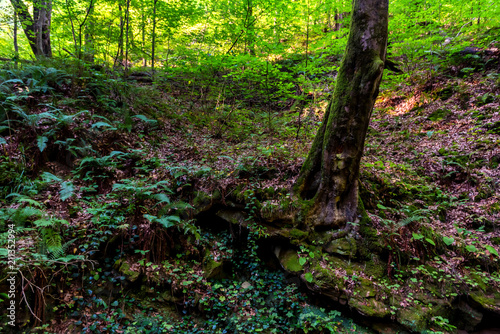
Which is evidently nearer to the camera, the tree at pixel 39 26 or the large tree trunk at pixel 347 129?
the large tree trunk at pixel 347 129

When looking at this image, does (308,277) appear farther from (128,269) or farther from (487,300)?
(128,269)

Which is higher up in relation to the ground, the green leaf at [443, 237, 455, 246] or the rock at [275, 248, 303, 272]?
the green leaf at [443, 237, 455, 246]

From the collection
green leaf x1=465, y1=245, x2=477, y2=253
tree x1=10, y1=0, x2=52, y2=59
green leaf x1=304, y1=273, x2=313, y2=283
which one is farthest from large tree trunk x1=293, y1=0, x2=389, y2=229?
tree x1=10, y1=0, x2=52, y2=59

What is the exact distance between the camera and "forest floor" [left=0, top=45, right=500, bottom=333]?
3475mm

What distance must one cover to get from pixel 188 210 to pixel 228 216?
34.9 inches

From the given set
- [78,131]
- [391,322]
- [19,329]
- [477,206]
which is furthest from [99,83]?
[477,206]

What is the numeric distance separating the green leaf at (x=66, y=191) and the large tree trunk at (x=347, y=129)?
4.39 m

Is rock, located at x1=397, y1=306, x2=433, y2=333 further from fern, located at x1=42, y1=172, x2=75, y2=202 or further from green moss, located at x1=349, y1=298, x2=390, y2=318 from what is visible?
fern, located at x1=42, y1=172, x2=75, y2=202

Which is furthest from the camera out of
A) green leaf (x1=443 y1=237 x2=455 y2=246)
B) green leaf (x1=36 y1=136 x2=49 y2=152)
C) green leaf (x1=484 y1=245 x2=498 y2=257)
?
green leaf (x1=36 y1=136 x2=49 y2=152)

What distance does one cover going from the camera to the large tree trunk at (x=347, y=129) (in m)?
4.08

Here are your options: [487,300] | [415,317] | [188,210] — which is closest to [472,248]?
[487,300]

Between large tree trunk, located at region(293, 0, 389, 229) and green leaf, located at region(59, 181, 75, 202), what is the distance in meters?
4.39

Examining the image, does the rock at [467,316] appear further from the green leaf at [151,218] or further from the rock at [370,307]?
the green leaf at [151,218]

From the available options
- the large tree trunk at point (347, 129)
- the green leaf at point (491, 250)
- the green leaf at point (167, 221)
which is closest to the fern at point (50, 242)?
the green leaf at point (167, 221)
